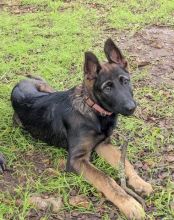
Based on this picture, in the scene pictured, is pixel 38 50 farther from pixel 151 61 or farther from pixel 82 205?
pixel 82 205

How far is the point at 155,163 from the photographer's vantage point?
4.89 meters

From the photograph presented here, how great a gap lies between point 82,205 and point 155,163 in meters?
1.02

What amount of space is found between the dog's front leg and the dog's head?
0.62m

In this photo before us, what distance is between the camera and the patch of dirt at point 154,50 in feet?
23.0

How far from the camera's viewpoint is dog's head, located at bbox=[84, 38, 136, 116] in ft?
14.8

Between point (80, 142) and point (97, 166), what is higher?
point (80, 142)

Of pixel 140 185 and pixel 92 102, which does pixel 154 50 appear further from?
pixel 140 185

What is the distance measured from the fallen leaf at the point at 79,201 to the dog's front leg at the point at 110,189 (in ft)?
0.51

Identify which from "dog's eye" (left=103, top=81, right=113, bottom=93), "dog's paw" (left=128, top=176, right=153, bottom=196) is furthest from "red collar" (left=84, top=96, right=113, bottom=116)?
"dog's paw" (left=128, top=176, right=153, bottom=196)

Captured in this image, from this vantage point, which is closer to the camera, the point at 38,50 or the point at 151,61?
the point at 151,61

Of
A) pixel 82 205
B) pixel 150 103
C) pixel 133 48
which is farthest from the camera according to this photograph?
pixel 133 48

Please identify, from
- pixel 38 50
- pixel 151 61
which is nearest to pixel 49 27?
pixel 38 50

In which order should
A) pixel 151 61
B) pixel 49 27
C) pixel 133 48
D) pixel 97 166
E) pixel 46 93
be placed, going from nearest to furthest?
pixel 97 166
pixel 46 93
pixel 151 61
pixel 133 48
pixel 49 27

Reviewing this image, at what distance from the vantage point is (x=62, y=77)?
6984mm
